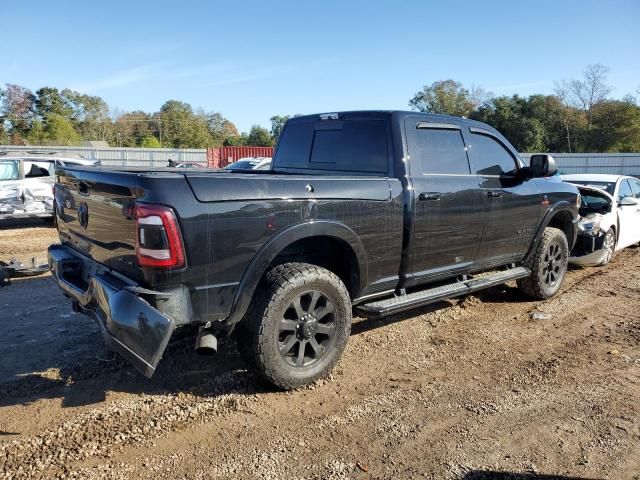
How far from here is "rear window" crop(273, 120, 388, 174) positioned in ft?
14.5

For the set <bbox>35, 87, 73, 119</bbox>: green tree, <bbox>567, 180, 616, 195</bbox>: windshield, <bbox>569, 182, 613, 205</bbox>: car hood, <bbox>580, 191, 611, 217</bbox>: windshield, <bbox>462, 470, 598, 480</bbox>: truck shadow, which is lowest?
<bbox>462, 470, 598, 480</bbox>: truck shadow

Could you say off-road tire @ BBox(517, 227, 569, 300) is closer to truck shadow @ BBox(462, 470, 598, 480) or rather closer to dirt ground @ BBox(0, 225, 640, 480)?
dirt ground @ BBox(0, 225, 640, 480)

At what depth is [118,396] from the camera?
3.61 meters

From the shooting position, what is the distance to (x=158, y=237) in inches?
116

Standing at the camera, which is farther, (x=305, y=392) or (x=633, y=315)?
(x=633, y=315)

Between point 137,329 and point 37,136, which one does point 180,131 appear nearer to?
point 37,136

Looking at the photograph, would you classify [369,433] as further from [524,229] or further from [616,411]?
[524,229]

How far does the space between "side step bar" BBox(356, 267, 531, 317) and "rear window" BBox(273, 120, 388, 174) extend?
1.11 m

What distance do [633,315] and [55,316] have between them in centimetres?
632

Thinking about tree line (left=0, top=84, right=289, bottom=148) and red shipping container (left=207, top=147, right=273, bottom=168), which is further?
tree line (left=0, top=84, right=289, bottom=148)

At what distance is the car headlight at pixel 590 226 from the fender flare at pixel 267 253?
5502 mm

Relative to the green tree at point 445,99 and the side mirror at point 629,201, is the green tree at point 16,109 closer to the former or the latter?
the green tree at point 445,99

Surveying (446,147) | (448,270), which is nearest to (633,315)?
(448,270)

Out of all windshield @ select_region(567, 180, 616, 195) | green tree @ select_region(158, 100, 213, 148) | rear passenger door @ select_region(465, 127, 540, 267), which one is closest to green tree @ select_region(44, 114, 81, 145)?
green tree @ select_region(158, 100, 213, 148)
